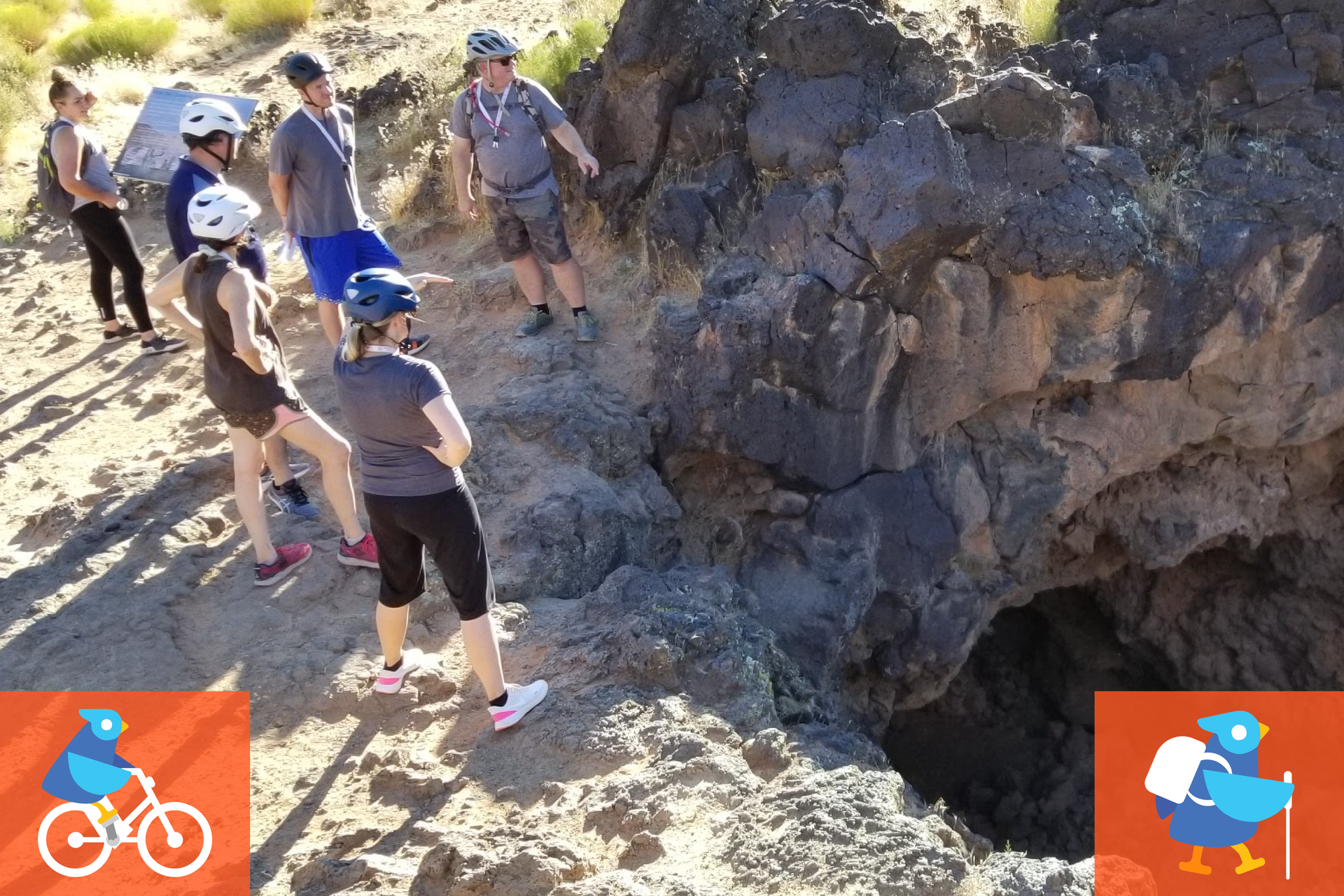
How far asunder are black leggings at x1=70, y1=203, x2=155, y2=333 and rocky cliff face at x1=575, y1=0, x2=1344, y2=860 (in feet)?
10.8

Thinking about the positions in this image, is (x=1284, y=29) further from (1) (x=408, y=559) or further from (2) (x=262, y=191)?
(2) (x=262, y=191)

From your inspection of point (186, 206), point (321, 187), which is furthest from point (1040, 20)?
point (186, 206)

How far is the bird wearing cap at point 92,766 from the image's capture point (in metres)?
4.49

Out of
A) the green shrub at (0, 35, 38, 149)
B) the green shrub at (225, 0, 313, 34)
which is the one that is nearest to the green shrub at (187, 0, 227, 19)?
the green shrub at (225, 0, 313, 34)

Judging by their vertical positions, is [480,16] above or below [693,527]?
above

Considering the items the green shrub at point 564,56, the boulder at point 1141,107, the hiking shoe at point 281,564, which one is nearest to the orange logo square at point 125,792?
the hiking shoe at point 281,564

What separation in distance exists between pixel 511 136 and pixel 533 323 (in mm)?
1234

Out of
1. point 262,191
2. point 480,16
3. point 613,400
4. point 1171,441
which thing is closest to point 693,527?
point 613,400

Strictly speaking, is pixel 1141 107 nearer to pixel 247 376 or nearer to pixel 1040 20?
pixel 1040 20

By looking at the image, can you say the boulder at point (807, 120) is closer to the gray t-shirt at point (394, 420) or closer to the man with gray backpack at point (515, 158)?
the man with gray backpack at point (515, 158)

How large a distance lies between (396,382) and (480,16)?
1039 centimetres

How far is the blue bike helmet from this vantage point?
404cm

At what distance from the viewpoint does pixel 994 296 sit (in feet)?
22.4

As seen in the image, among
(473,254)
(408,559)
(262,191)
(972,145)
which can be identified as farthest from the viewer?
(262,191)
